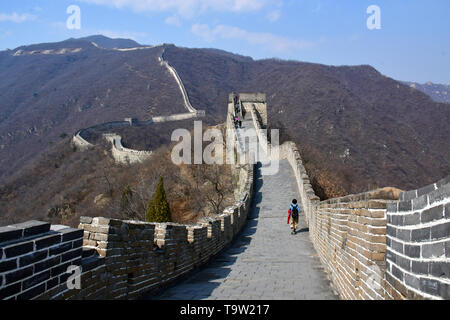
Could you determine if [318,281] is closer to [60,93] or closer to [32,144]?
[32,144]

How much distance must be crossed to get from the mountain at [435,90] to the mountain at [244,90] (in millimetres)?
27185

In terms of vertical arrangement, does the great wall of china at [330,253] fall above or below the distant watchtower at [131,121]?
below

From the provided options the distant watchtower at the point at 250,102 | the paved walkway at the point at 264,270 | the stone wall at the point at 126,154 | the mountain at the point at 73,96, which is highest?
the mountain at the point at 73,96

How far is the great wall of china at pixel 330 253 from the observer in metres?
2.18

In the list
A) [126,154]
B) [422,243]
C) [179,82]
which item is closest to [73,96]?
[179,82]

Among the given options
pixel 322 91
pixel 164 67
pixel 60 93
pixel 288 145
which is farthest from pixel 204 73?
pixel 288 145

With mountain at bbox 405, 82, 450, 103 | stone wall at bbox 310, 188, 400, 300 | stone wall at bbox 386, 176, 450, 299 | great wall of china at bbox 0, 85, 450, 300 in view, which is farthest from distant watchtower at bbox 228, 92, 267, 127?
mountain at bbox 405, 82, 450, 103

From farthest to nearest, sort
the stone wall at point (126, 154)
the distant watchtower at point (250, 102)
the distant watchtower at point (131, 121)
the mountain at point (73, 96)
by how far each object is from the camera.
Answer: the mountain at point (73, 96), the distant watchtower at point (131, 121), the stone wall at point (126, 154), the distant watchtower at point (250, 102)

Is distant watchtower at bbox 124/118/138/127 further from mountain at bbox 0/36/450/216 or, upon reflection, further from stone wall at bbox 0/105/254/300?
stone wall at bbox 0/105/254/300

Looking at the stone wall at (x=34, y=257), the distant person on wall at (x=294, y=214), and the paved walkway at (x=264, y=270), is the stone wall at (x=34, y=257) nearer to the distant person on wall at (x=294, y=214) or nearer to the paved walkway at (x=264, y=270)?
the paved walkway at (x=264, y=270)

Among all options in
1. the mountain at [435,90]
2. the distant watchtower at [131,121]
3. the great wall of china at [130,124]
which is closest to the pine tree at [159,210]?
the great wall of china at [130,124]

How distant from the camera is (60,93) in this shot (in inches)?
4021

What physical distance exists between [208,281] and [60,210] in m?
33.5

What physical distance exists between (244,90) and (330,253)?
322 ft
